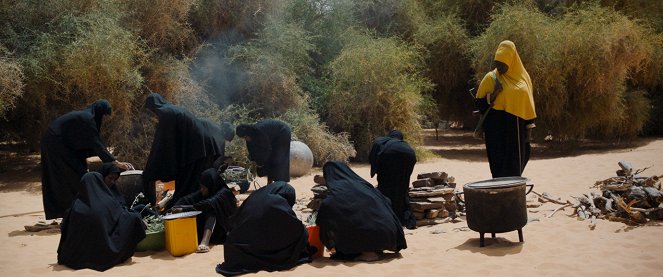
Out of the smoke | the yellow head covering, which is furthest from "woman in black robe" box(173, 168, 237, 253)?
the smoke

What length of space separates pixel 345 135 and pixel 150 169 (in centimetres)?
716

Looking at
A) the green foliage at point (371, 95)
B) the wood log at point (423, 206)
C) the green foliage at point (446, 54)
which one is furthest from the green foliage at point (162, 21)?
the wood log at point (423, 206)

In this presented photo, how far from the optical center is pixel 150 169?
676 centimetres

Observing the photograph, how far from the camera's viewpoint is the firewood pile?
6.37m

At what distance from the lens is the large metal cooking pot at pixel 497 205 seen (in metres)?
5.58

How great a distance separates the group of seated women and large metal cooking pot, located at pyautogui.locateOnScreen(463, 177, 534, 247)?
0.71 metres

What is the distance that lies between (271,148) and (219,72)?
6.59 meters

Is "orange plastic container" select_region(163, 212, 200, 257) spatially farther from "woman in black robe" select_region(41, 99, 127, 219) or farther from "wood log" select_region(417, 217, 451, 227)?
"wood log" select_region(417, 217, 451, 227)

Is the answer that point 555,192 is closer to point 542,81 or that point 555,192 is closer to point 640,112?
point 542,81

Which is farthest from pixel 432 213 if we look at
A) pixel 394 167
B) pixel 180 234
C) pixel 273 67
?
pixel 273 67

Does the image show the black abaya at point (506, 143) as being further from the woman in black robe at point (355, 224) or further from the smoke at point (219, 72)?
the smoke at point (219, 72)

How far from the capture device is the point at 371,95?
1377 cm

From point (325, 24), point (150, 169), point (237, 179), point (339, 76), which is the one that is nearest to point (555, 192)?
point (237, 179)

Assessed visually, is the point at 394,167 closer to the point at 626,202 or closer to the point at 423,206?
the point at 423,206
